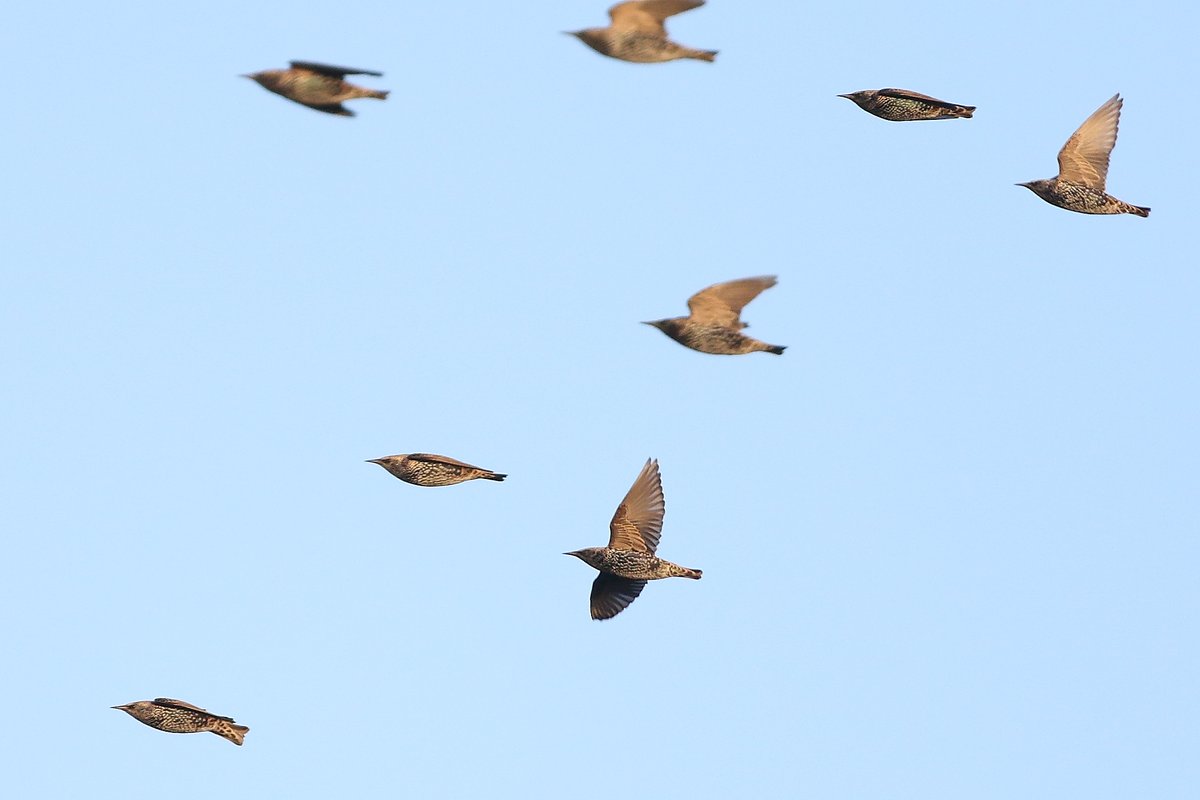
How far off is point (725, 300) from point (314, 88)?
6.19 meters

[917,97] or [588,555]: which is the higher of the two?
[917,97]

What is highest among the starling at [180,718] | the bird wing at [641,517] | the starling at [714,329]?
the starling at [714,329]

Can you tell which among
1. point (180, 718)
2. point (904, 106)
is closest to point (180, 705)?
point (180, 718)

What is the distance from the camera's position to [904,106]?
86.4ft

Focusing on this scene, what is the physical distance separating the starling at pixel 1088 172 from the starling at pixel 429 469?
9332mm

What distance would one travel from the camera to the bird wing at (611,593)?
28.3m

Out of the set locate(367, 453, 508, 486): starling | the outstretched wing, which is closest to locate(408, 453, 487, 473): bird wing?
locate(367, 453, 508, 486): starling

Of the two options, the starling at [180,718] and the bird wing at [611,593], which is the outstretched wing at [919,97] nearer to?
the bird wing at [611,593]

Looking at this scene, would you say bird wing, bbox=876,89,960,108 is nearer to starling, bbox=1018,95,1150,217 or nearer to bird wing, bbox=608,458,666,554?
starling, bbox=1018,95,1150,217

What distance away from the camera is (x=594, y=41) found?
24062 mm

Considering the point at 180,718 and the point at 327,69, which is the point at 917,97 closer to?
the point at 327,69

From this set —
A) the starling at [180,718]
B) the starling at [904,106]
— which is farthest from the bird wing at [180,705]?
the starling at [904,106]

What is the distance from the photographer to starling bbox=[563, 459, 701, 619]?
28156 mm

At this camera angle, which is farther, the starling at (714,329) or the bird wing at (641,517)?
the bird wing at (641,517)
